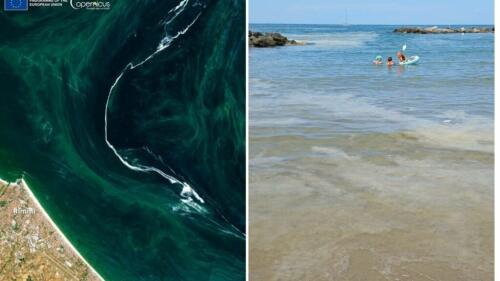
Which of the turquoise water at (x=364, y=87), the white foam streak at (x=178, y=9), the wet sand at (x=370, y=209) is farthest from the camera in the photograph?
the turquoise water at (x=364, y=87)

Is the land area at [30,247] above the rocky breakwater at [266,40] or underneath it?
underneath

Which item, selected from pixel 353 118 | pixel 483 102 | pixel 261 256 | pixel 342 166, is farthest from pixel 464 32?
pixel 261 256

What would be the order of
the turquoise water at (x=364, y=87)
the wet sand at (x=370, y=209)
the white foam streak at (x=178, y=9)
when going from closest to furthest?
the white foam streak at (x=178, y=9) → the wet sand at (x=370, y=209) → the turquoise water at (x=364, y=87)

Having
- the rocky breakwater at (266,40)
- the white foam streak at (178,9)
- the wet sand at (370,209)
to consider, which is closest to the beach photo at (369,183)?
the wet sand at (370,209)

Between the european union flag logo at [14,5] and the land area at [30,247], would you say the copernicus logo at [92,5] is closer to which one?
the european union flag logo at [14,5]

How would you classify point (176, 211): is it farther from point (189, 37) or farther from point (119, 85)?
point (189, 37)

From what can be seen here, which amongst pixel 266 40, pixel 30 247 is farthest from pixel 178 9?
pixel 266 40

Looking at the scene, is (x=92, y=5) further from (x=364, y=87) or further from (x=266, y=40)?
(x=266, y=40)
